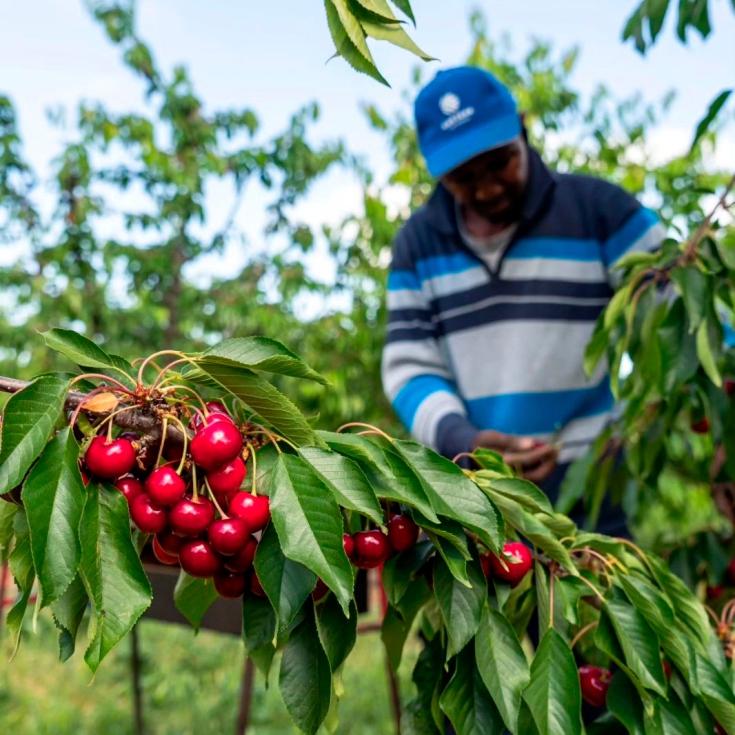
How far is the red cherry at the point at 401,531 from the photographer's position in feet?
2.33

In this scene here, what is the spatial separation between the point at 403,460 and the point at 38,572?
0.28 metres

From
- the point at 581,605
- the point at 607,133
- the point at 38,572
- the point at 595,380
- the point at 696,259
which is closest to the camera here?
the point at 38,572

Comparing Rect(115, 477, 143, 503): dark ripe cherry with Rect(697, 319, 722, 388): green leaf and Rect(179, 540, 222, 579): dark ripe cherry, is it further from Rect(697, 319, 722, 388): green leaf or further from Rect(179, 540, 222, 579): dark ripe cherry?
Rect(697, 319, 722, 388): green leaf

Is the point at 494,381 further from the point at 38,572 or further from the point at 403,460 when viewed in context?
the point at 38,572

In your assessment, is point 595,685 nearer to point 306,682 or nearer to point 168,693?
point 306,682

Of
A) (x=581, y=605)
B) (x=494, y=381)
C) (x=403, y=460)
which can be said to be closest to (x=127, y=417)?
(x=403, y=460)

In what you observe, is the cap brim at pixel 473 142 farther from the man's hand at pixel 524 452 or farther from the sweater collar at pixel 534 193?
the man's hand at pixel 524 452

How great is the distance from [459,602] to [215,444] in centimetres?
25

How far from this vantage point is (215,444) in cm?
60

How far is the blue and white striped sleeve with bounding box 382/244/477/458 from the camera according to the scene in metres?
1.85

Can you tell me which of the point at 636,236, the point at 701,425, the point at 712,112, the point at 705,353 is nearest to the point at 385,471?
the point at 705,353

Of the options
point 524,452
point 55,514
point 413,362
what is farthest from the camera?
point 413,362

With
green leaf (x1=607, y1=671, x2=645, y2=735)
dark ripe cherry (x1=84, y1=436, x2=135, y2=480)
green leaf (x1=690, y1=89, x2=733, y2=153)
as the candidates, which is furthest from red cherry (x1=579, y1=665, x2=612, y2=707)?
green leaf (x1=690, y1=89, x2=733, y2=153)

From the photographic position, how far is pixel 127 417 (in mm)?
638
